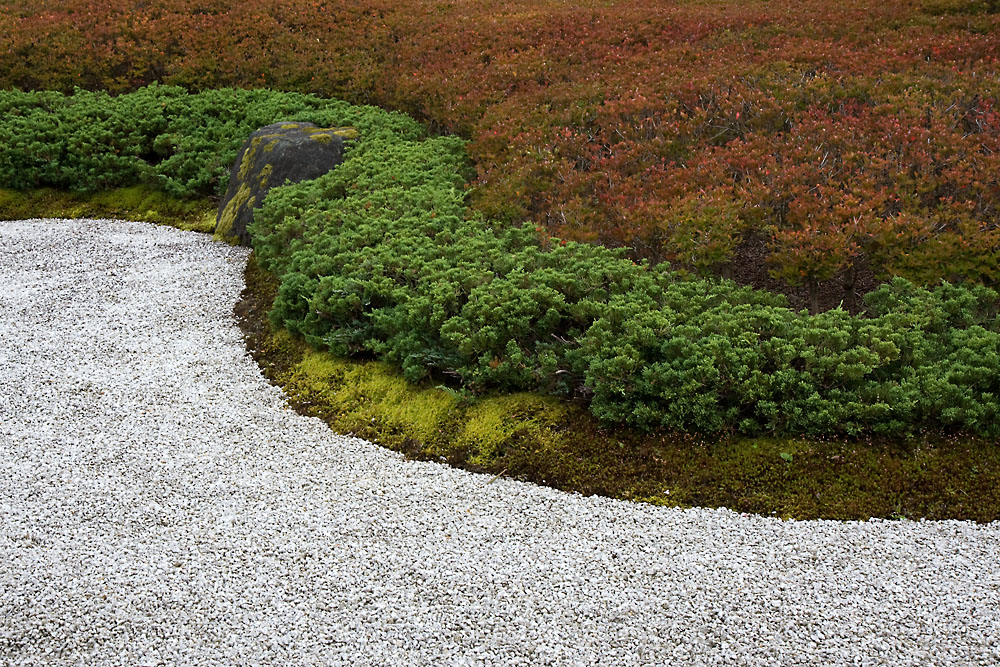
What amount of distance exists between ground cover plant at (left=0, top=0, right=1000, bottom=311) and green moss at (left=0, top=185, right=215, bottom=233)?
9.28ft

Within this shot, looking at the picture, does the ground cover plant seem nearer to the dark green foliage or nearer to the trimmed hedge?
the trimmed hedge

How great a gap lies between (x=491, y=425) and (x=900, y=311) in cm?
339

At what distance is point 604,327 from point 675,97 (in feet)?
17.3

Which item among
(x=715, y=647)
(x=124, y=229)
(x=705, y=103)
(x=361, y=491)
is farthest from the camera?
(x=124, y=229)

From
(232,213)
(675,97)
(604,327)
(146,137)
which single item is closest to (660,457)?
(604,327)

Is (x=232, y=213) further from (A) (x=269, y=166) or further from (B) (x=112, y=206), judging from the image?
(B) (x=112, y=206)

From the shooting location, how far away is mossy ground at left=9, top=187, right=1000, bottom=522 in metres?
5.42

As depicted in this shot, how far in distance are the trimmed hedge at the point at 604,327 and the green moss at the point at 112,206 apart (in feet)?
7.75

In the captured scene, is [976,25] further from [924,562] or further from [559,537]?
[559,537]

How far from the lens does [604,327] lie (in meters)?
6.41

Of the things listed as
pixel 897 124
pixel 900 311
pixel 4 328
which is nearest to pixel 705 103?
pixel 897 124

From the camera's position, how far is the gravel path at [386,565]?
436 centimetres

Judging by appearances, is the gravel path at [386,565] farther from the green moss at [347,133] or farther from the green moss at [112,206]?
the green moss at [347,133]

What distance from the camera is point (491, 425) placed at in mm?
6297
